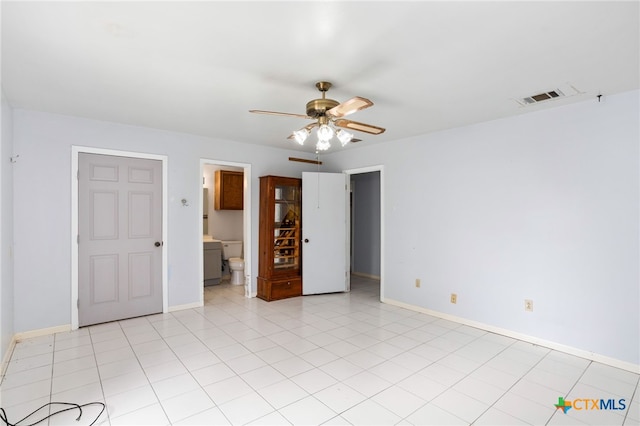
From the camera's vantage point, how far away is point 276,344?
3.31 m

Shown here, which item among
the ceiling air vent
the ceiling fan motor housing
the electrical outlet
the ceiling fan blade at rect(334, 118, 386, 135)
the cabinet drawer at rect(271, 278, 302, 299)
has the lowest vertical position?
the cabinet drawer at rect(271, 278, 302, 299)

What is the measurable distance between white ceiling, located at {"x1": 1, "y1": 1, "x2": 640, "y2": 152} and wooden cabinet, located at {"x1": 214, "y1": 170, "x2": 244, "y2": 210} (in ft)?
9.75

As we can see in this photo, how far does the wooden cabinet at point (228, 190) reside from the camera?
6.40 meters

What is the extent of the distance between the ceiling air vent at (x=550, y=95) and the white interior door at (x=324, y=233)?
9.58ft

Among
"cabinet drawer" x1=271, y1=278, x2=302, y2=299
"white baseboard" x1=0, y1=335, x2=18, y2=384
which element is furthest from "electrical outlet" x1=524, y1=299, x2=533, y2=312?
"white baseboard" x1=0, y1=335, x2=18, y2=384

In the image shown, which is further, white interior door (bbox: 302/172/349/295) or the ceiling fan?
white interior door (bbox: 302/172/349/295)

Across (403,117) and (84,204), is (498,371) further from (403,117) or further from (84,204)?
(84,204)

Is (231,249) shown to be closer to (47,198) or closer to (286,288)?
(286,288)

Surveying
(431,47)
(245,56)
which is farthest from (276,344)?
(431,47)

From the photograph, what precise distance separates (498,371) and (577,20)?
2.58 m

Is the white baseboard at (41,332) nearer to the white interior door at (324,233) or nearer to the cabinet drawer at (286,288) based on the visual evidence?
the cabinet drawer at (286,288)

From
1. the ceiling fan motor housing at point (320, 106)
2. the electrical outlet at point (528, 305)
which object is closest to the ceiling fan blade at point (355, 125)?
the ceiling fan motor housing at point (320, 106)

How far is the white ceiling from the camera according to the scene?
177cm

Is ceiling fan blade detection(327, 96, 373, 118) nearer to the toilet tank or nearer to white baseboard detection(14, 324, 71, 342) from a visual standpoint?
white baseboard detection(14, 324, 71, 342)
